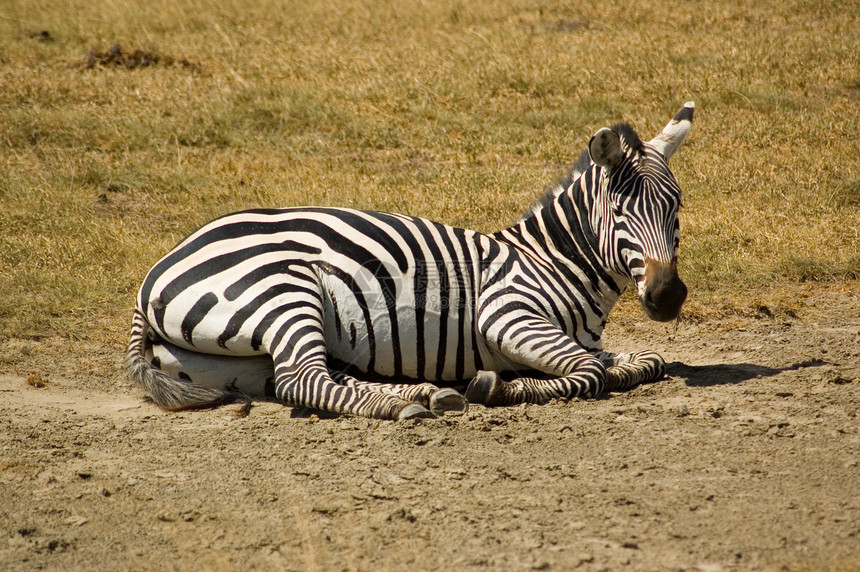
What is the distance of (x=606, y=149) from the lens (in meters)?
5.16

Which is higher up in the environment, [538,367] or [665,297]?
[665,297]

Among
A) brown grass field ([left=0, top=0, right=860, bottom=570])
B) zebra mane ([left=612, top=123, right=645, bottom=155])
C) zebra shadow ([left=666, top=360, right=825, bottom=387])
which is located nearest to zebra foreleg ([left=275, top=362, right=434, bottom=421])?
brown grass field ([left=0, top=0, right=860, bottom=570])

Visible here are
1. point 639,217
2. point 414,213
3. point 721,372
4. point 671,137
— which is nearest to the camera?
point 639,217

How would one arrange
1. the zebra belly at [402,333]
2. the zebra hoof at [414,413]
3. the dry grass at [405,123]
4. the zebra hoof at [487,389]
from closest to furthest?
1. the zebra hoof at [414,413]
2. the zebra hoof at [487,389]
3. the zebra belly at [402,333]
4. the dry grass at [405,123]

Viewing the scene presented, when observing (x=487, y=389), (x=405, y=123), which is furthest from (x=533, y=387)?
(x=405, y=123)

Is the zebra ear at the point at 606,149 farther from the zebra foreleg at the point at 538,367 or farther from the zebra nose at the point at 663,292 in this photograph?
the zebra foreleg at the point at 538,367

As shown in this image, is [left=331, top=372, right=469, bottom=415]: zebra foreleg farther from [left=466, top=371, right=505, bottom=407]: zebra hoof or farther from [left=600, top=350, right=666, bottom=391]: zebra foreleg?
[left=600, top=350, right=666, bottom=391]: zebra foreleg

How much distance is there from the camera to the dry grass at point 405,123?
7633 mm

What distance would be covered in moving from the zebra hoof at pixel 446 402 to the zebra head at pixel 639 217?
1135 mm

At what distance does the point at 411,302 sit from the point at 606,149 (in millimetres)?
1319

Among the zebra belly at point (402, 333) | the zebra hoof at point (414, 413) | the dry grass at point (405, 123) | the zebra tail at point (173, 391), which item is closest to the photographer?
the zebra hoof at point (414, 413)

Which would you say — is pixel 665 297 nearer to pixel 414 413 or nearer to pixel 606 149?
pixel 606 149

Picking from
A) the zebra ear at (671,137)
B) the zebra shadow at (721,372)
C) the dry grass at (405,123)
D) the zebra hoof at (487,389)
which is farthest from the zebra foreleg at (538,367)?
the dry grass at (405,123)

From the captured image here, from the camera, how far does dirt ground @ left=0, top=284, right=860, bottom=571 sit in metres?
3.29
